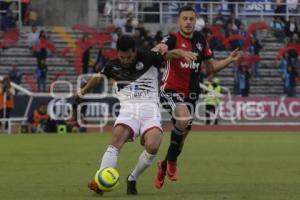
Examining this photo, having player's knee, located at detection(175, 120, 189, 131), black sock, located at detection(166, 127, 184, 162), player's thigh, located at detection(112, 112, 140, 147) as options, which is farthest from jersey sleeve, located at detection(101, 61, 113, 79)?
black sock, located at detection(166, 127, 184, 162)

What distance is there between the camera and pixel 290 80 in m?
37.1

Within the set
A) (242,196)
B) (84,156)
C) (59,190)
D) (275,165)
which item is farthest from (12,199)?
(84,156)

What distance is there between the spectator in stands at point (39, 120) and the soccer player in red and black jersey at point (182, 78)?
1688 centimetres

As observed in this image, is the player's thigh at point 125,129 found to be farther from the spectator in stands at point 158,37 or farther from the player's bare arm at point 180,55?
the spectator in stands at point 158,37

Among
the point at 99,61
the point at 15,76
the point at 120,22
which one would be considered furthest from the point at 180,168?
the point at 120,22

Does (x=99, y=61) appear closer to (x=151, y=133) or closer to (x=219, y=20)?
(x=219, y=20)

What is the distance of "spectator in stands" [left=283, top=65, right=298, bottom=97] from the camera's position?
121 ft

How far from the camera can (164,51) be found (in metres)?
12.3

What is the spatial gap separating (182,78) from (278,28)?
28.0 m

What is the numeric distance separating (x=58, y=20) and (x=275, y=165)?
84.5 ft

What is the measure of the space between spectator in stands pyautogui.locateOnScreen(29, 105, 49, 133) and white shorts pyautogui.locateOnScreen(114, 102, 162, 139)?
1836cm

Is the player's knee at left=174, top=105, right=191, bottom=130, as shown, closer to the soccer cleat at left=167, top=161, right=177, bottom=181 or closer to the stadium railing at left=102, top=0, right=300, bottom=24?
the soccer cleat at left=167, top=161, right=177, bottom=181

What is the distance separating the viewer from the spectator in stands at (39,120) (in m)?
30.3

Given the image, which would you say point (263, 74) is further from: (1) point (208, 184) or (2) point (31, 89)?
(1) point (208, 184)
